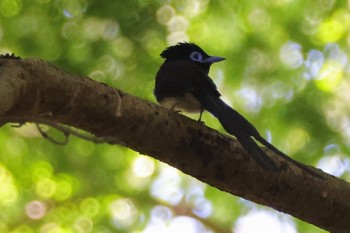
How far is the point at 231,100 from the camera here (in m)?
7.06

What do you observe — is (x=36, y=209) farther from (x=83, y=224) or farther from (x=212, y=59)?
(x=212, y=59)

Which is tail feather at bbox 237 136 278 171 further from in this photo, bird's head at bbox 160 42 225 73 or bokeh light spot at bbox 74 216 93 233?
bokeh light spot at bbox 74 216 93 233

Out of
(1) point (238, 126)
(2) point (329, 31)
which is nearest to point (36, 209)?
(2) point (329, 31)

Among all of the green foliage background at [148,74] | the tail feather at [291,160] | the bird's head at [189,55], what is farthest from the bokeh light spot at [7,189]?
the tail feather at [291,160]

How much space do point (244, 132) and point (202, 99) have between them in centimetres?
71

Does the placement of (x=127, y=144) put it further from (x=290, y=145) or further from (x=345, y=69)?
(x=345, y=69)

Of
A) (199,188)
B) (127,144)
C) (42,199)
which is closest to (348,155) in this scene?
(199,188)

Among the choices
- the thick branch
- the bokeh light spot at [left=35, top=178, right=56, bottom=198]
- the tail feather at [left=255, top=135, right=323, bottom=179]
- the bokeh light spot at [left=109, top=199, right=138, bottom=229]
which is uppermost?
the bokeh light spot at [left=109, top=199, right=138, bottom=229]

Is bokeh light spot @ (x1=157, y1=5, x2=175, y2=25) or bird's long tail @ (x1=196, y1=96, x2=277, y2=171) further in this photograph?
bokeh light spot @ (x1=157, y1=5, x2=175, y2=25)

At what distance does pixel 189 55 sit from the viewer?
561 cm

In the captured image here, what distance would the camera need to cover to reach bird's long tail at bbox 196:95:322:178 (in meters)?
3.40

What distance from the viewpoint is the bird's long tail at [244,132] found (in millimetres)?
3400

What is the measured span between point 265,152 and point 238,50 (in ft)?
11.4

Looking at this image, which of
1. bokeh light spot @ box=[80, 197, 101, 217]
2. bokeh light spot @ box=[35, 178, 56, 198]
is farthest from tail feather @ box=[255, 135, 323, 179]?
bokeh light spot @ box=[80, 197, 101, 217]
